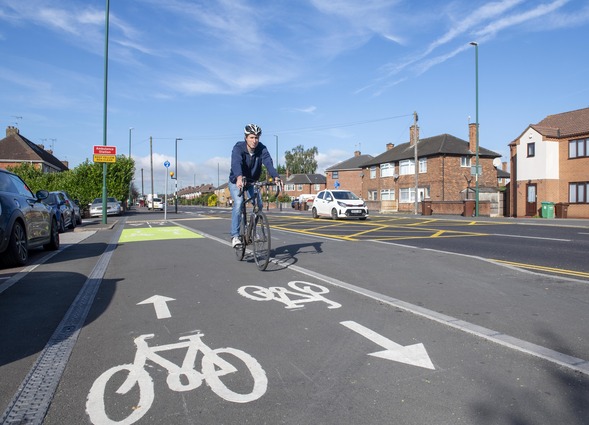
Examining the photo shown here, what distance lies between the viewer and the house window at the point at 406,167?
1890 inches

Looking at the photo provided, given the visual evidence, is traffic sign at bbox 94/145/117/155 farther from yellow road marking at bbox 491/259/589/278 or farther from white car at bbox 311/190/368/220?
yellow road marking at bbox 491/259/589/278

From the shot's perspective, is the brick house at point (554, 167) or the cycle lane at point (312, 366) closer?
the cycle lane at point (312, 366)

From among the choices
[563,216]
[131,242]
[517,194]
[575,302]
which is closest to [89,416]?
[575,302]

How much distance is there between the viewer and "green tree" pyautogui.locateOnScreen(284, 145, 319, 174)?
378 ft

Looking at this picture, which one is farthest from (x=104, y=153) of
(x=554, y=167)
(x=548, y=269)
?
(x=554, y=167)

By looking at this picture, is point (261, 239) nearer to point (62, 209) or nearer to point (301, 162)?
point (62, 209)

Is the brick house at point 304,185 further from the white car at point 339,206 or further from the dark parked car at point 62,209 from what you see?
the dark parked car at point 62,209

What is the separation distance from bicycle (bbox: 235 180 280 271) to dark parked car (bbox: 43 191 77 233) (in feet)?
36.5

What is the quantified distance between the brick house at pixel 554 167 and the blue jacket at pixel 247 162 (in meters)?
27.9

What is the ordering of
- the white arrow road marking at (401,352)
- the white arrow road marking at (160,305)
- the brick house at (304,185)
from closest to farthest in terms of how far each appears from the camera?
1. the white arrow road marking at (401,352)
2. the white arrow road marking at (160,305)
3. the brick house at (304,185)

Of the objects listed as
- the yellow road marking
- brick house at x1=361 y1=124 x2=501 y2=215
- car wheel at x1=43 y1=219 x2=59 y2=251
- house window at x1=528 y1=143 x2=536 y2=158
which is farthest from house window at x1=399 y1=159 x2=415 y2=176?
car wheel at x1=43 y1=219 x2=59 y2=251

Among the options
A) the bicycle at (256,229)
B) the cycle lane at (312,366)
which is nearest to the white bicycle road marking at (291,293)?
the cycle lane at (312,366)

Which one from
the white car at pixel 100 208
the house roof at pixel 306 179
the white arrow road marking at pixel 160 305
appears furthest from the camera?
the house roof at pixel 306 179

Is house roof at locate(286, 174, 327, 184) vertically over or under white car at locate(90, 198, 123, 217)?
over
